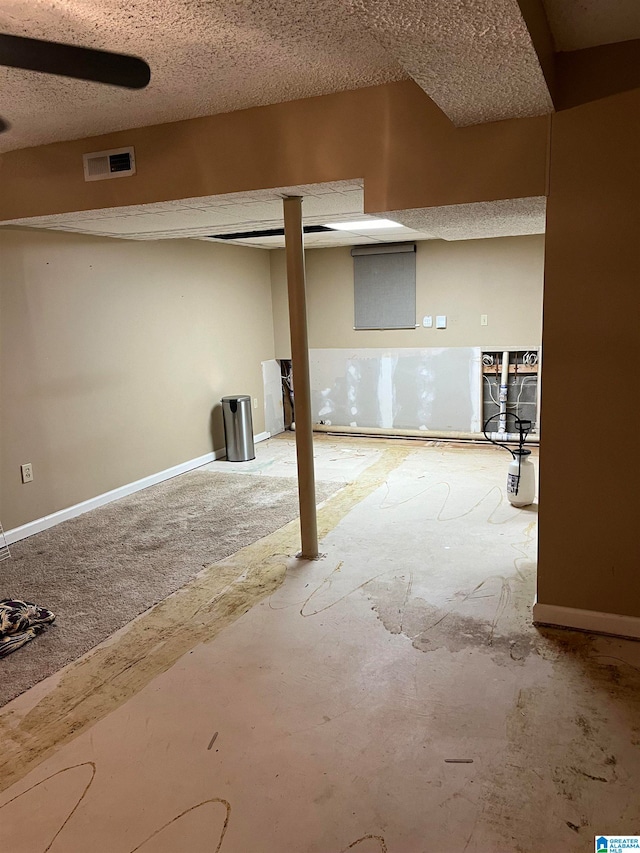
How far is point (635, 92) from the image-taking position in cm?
227

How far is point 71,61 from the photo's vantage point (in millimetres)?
1473

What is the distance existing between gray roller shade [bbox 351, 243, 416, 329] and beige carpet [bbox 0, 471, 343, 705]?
225 cm

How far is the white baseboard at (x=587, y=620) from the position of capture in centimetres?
261

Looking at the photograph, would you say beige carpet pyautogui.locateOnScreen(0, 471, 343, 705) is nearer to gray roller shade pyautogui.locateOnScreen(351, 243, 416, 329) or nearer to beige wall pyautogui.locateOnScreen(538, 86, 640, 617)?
beige wall pyautogui.locateOnScreen(538, 86, 640, 617)

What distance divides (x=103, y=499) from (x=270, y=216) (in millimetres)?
2476

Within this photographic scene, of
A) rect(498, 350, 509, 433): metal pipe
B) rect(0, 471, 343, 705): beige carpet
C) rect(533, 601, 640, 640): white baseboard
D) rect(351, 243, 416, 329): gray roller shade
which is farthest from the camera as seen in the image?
rect(351, 243, 416, 329): gray roller shade

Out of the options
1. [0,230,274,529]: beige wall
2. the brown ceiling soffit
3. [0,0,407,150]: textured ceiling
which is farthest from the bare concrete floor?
[0,0,407,150]: textured ceiling

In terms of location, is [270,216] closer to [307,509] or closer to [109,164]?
[109,164]

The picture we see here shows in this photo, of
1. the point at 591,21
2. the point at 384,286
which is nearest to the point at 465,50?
the point at 591,21

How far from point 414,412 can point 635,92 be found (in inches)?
174

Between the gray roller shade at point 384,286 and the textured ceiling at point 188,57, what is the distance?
12.0ft

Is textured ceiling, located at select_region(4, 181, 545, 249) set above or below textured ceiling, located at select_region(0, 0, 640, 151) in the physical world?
below

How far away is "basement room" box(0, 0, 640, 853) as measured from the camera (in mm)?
1815
